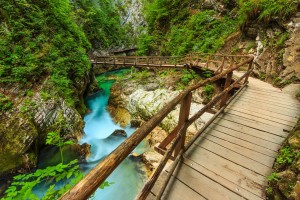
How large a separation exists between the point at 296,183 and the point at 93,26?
104ft

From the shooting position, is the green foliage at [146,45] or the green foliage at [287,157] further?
the green foliage at [146,45]

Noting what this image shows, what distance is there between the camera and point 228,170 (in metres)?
2.41

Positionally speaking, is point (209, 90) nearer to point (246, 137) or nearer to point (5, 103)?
point (246, 137)

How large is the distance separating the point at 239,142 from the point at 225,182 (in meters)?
1.06

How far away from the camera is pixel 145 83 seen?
12.5 m

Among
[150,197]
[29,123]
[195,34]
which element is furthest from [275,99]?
[195,34]

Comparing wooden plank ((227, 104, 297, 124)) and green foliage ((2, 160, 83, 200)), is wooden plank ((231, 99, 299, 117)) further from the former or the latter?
green foliage ((2, 160, 83, 200))

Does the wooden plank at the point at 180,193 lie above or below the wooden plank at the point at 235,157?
below

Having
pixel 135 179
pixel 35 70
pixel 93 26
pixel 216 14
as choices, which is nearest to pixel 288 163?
pixel 135 179

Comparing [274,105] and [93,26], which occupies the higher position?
[93,26]

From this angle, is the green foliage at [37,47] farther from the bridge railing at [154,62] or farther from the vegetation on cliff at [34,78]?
the bridge railing at [154,62]

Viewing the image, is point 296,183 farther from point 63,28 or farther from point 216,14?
point 216,14

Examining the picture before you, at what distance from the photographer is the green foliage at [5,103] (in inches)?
235

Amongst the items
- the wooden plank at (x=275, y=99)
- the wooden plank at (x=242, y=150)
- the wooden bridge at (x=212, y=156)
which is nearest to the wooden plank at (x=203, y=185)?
the wooden bridge at (x=212, y=156)
